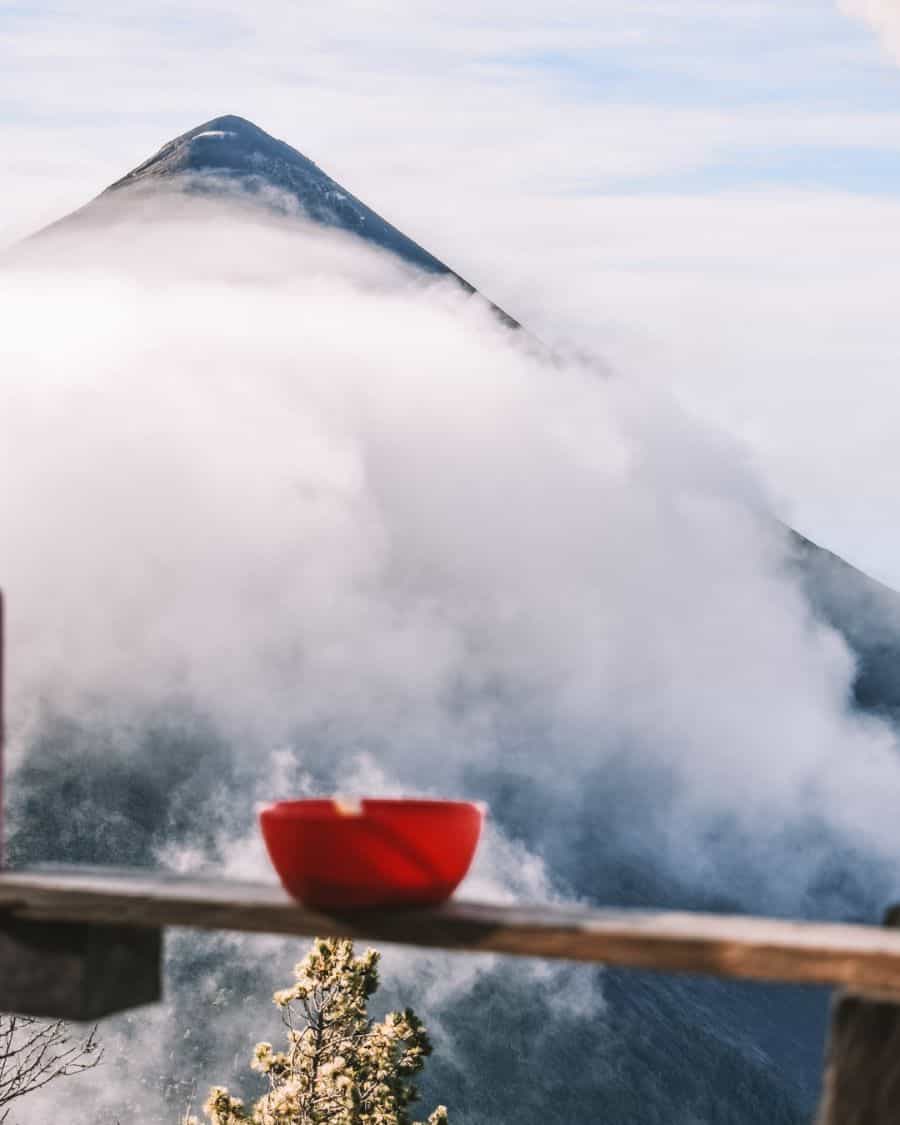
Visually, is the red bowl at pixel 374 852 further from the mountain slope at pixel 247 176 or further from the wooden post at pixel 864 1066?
the mountain slope at pixel 247 176

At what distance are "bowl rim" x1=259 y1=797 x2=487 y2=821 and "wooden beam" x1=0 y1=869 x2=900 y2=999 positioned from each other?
17 cm

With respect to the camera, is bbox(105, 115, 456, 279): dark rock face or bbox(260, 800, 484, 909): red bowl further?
bbox(105, 115, 456, 279): dark rock face

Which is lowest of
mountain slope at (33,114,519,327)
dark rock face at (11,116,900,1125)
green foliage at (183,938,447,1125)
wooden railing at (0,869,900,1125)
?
dark rock face at (11,116,900,1125)

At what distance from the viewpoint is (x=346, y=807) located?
11.1 ft

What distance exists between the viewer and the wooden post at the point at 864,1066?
277 cm

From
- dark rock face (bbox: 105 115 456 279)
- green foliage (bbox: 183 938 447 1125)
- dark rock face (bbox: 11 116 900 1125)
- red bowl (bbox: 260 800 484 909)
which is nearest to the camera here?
red bowl (bbox: 260 800 484 909)

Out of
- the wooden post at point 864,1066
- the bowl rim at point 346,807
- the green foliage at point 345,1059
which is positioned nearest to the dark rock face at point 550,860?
the green foliage at point 345,1059

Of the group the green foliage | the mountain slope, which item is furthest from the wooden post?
the mountain slope

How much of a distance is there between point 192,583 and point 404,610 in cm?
1765

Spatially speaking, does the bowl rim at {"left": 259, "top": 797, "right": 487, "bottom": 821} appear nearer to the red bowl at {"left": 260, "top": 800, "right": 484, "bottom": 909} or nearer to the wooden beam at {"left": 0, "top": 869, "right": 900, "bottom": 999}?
the red bowl at {"left": 260, "top": 800, "right": 484, "bottom": 909}

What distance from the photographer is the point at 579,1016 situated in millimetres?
114250

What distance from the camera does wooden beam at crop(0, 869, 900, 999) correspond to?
278 cm

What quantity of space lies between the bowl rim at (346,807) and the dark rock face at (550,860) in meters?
88.1

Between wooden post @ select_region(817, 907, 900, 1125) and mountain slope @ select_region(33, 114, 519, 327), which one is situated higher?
wooden post @ select_region(817, 907, 900, 1125)
